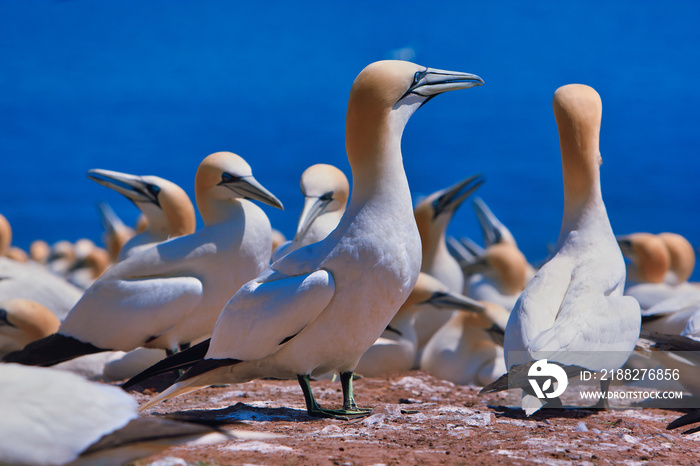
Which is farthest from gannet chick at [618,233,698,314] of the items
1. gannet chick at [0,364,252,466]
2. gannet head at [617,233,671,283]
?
gannet chick at [0,364,252,466]

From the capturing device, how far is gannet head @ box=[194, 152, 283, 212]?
18.8 ft

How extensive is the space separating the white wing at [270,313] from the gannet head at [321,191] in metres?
1.77

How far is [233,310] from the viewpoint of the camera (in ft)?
12.7

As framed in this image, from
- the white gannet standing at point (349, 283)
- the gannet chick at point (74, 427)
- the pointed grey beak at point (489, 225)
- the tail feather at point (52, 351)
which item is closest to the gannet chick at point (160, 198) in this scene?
the tail feather at point (52, 351)

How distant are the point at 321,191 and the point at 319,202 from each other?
0.10 m

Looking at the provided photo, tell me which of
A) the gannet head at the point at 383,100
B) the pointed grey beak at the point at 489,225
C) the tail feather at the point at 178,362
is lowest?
the tail feather at the point at 178,362

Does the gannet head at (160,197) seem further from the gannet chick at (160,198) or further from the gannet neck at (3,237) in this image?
the gannet neck at (3,237)

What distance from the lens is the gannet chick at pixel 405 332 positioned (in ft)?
20.9

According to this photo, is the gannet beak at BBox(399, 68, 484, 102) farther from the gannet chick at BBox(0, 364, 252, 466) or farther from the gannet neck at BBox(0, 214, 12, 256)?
the gannet neck at BBox(0, 214, 12, 256)

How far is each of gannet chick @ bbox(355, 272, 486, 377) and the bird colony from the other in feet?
0.05

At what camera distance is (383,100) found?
3928mm

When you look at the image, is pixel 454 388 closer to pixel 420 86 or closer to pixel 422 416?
pixel 422 416

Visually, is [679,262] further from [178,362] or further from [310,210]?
[178,362]

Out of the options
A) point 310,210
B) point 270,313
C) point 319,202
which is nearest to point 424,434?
point 270,313
